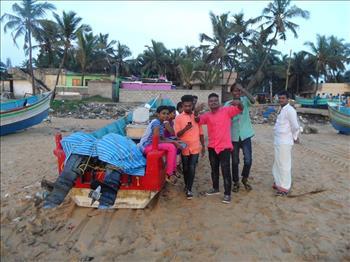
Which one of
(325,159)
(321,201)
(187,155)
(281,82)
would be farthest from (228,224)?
(281,82)

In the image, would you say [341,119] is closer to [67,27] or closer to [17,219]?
[17,219]

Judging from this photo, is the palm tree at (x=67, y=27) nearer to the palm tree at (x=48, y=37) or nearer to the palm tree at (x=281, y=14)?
the palm tree at (x=48, y=37)

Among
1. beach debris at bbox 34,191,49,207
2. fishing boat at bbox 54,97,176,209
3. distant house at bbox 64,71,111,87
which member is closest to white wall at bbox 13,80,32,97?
distant house at bbox 64,71,111,87

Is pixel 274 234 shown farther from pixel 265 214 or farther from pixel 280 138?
pixel 280 138

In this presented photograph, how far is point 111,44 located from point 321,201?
3617 centimetres

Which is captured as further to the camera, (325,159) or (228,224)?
(325,159)

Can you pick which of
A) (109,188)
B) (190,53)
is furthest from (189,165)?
(190,53)

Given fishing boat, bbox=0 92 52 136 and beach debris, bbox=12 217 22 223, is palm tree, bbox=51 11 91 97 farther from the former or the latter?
beach debris, bbox=12 217 22 223

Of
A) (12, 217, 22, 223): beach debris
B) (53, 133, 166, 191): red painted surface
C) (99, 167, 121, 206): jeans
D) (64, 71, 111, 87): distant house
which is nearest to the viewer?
(99, 167, 121, 206): jeans

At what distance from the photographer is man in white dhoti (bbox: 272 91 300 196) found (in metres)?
4.99

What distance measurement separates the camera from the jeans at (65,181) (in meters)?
4.11

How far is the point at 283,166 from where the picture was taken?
5.07m

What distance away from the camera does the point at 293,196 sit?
16.7 feet

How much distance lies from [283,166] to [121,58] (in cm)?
3593
